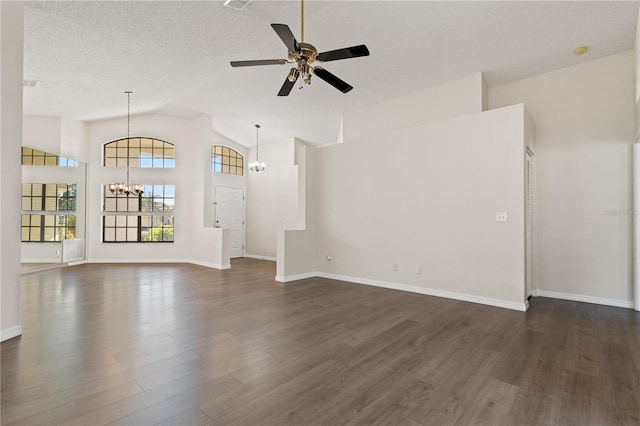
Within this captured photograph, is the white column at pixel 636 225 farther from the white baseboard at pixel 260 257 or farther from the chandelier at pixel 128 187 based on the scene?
the chandelier at pixel 128 187

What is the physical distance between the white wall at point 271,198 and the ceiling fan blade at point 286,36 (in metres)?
5.99

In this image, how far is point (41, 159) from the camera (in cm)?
721

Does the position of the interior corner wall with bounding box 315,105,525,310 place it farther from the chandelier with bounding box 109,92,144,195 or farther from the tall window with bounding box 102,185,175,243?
the chandelier with bounding box 109,92,144,195

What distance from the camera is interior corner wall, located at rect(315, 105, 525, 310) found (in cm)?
422

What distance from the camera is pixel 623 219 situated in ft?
14.3

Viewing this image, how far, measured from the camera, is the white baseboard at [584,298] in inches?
169

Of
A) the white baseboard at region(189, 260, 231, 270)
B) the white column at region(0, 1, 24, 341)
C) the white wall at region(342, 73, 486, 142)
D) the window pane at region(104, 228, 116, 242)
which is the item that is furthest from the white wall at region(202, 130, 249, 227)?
the white column at region(0, 1, 24, 341)

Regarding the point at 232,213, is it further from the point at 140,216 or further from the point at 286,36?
the point at 286,36

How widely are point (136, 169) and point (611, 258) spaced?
10.1 meters

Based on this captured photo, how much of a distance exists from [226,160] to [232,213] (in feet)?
5.43

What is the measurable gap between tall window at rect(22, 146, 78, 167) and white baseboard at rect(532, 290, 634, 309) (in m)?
10.2

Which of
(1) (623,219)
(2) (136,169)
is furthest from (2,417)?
(2) (136,169)

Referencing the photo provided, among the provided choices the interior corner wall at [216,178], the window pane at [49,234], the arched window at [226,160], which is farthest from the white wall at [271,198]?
the window pane at [49,234]

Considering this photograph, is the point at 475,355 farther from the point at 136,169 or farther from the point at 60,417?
the point at 136,169
